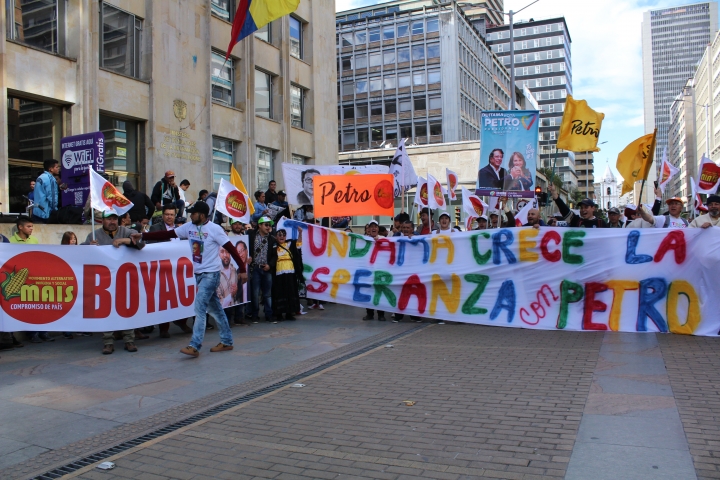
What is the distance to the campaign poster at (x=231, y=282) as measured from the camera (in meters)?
10.5

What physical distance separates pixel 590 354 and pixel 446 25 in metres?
57.7

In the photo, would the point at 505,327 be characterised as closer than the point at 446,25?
Yes

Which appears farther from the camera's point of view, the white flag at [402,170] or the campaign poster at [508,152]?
the white flag at [402,170]

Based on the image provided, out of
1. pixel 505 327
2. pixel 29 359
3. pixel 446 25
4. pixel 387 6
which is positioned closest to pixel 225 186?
pixel 29 359

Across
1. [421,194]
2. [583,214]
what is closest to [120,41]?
[421,194]

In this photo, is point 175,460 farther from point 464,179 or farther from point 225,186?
point 464,179

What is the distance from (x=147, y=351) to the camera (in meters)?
8.47

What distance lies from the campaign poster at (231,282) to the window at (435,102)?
174 ft

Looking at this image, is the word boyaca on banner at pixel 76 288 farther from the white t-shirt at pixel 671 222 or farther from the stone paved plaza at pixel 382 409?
the white t-shirt at pixel 671 222

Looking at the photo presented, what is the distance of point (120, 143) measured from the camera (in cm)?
1750

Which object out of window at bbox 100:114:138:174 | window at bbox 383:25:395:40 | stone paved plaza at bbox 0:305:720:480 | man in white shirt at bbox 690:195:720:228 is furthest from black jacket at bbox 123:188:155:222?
window at bbox 383:25:395:40

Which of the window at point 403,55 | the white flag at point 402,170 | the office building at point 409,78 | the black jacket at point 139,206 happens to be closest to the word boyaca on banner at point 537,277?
the white flag at point 402,170

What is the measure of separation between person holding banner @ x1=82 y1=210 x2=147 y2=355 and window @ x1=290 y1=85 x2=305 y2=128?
17.6 m

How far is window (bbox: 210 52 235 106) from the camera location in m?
21.2
